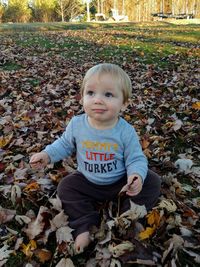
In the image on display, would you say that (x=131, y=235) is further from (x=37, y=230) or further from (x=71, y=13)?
(x=71, y=13)

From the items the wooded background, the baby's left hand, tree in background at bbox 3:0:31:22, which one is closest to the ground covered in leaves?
the baby's left hand

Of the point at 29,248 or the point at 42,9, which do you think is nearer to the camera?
the point at 29,248

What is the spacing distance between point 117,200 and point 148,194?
28cm

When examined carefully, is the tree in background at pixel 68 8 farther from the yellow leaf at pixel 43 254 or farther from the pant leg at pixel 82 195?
the yellow leaf at pixel 43 254

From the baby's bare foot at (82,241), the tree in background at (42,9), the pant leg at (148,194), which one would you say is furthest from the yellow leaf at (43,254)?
the tree in background at (42,9)

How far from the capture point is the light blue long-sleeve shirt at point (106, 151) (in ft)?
8.60

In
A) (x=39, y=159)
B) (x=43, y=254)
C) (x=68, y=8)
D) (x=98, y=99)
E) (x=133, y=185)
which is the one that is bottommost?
(x=43, y=254)

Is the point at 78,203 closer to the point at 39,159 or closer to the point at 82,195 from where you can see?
the point at 82,195

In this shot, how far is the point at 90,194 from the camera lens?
2.76 m

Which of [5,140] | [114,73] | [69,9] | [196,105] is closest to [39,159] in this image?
[114,73]

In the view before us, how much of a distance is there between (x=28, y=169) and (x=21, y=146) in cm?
70

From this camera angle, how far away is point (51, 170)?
3.55 meters

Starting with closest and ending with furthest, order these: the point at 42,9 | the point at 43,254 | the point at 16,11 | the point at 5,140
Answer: the point at 43,254
the point at 5,140
the point at 16,11
the point at 42,9

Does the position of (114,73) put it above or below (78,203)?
above
